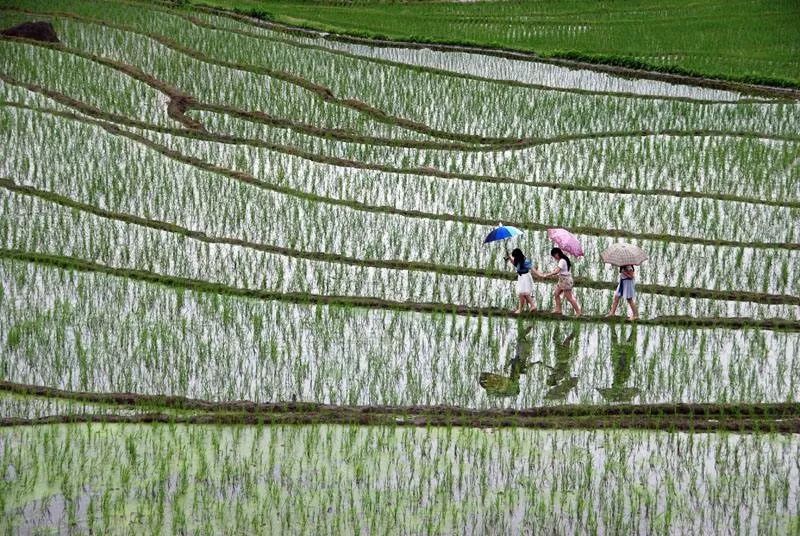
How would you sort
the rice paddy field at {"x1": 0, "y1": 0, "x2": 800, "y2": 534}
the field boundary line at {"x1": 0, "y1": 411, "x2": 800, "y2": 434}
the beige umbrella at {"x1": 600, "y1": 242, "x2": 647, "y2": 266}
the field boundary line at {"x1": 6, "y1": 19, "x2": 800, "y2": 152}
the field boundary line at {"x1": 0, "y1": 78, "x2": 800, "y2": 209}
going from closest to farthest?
1. the rice paddy field at {"x1": 0, "y1": 0, "x2": 800, "y2": 534}
2. the field boundary line at {"x1": 0, "y1": 411, "x2": 800, "y2": 434}
3. the beige umbrella at {"x1": 600, "y1": 242, "x2": 647, "y2": 266}
4. the field boundary line at {"x1": 0, "y1": 78, "x2": 800, "y2": 209}
5. the field boundary line at {"x1": 6, "y1": 19, "x2": 800, "y2": 152}

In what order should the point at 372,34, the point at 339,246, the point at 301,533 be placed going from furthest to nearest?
1. the point at 372,34
2. the point at 339,246
3. the point at 301,533

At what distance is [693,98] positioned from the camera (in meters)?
14.3

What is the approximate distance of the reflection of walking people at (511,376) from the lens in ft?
24.6

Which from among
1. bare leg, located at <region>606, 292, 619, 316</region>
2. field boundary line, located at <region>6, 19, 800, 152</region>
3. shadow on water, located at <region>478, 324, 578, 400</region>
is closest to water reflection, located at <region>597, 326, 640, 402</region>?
bare leg, located at <region>606, 292, 619, 316</region>

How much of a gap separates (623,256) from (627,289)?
0.91 feet

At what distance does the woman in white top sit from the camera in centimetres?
843

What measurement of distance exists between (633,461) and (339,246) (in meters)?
3.69

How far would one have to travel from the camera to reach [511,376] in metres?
7.70

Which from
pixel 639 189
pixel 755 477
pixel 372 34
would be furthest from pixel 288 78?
pixel 755 477

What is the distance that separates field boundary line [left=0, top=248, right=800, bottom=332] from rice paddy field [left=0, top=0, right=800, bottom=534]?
2cm

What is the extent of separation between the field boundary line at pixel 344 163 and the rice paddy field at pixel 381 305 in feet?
0.11

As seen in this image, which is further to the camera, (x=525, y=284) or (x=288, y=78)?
(x=288, y=78)

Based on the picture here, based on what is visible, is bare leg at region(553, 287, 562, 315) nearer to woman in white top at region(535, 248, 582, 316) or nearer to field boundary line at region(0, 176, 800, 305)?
A: woman in white top at region(535, 248, 582, 316)

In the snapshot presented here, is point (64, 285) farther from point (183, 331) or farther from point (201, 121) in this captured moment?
point (201, 121)
